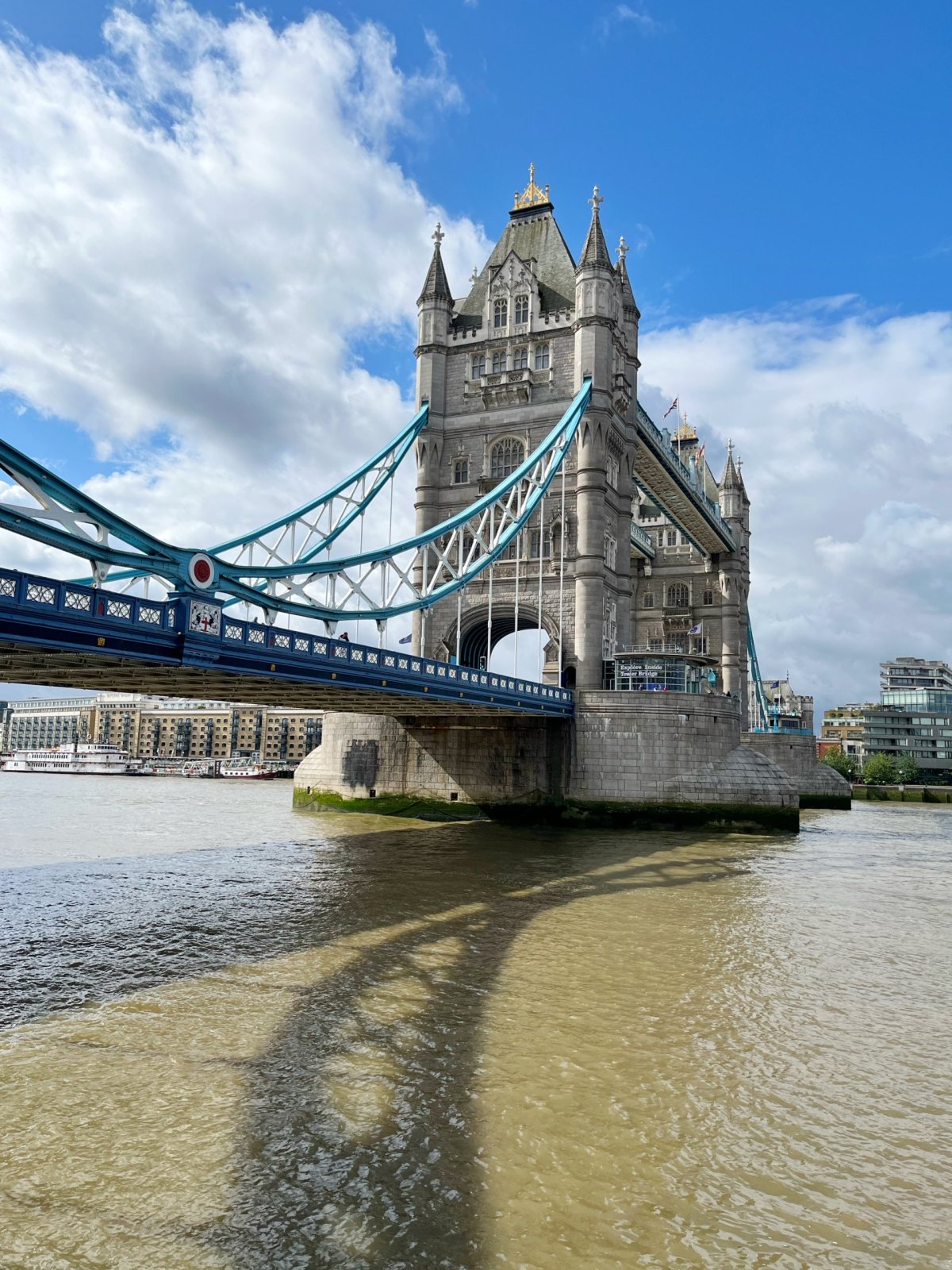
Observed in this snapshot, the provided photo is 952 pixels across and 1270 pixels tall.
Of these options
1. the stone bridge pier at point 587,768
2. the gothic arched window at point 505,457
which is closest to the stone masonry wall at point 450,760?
the stone bridge pier at point 587,768

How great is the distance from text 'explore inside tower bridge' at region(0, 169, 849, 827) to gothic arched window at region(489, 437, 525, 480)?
0.09 metres

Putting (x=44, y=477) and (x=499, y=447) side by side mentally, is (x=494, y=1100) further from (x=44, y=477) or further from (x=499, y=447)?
(x=499, y=447)

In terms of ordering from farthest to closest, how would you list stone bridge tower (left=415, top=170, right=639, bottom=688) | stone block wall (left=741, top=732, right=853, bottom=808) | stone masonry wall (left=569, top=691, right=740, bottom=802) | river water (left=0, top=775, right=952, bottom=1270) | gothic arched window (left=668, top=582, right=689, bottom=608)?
gothic arched window (left=668, top=582, right=689, bottom=608), stone block wall (left=741, top=732, right=853, bottom=808), stone bridge tower (left=415, top=170, right=639, bottom=688), stone masonry wall (left=569, top=691, right=740, bottom=802), river water (left=0, top=775, right=952, bottom=1270)

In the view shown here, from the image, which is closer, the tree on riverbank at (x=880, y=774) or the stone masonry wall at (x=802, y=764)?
the stone masonry wall at (x=802, y=764)

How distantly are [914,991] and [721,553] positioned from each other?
5360 centimetres

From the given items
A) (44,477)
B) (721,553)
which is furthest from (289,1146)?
(721,553)

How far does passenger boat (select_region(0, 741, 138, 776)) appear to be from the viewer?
95.4m

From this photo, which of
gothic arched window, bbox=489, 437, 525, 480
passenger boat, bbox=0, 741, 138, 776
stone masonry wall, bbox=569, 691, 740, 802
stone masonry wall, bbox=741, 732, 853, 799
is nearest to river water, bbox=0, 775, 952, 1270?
stone masonry wall, bbox=569, 691, 740, 802

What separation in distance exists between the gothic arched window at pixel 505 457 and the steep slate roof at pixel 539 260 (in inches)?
256

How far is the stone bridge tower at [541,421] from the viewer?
37.7m

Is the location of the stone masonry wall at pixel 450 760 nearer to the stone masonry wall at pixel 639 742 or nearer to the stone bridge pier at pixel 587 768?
the stone bridge pier at pixel 587 768

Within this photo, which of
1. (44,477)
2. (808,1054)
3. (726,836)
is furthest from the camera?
(726,836)

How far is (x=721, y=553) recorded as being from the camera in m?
62.8

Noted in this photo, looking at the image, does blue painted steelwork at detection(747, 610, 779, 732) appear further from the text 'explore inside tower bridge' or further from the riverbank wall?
the text 'explore inside tower bridge'
